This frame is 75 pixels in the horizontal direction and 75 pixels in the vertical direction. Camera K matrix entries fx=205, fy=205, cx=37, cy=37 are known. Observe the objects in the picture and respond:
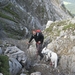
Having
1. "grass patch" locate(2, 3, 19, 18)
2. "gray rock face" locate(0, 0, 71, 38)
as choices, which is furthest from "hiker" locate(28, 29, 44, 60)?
"grass patch" locate(2, 3, 19, 18)

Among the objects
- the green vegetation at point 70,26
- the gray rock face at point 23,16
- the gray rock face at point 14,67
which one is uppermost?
the gray rock face at point 23,16

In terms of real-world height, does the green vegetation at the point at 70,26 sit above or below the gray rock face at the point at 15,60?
above

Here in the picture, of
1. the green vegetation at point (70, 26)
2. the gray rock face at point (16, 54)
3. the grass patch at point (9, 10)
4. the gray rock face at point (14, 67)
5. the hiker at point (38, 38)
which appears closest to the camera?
the gray rock face at point (14, 67)

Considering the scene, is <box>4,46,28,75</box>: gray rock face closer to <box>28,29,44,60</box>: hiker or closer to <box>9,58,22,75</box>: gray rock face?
<box>9,58,22,75</box>: gray rock face

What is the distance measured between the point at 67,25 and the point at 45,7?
54.8m

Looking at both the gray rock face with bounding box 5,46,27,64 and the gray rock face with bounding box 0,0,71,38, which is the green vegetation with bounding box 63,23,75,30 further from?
the gray rock face with bounding box 0,0,71,38

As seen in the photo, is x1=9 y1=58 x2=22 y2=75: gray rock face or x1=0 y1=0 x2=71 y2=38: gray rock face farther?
x1=0 y1=0 x2=71 y2=38: gray rock face

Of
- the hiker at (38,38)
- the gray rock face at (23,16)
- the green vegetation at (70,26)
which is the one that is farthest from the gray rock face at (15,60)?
the gray rock face at (23,16)

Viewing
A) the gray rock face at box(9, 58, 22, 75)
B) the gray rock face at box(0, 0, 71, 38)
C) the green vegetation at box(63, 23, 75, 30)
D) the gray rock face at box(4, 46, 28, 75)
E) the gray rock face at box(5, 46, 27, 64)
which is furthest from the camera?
the gray rock face at box(0, 0, 71, 38)

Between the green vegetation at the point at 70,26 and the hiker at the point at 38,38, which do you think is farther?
the green vegetation at the point at 70,26

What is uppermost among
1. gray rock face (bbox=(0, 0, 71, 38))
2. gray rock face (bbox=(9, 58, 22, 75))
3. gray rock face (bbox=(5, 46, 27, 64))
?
gray rock face (bbox=(0, 0, 71, 38))

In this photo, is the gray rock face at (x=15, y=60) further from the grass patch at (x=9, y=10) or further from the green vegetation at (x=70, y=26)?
the grass patch at (x=9, y=10)

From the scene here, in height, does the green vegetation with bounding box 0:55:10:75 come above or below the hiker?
below

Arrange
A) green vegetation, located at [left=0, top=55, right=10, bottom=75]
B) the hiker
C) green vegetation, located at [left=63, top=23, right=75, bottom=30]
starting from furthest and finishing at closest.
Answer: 1. green vegetation, located at [left=63, top=23, right=75, bottom=30]
2. the hiker
3. green vegetation, located at [left=0, top=55, right=10, bottom=75]
